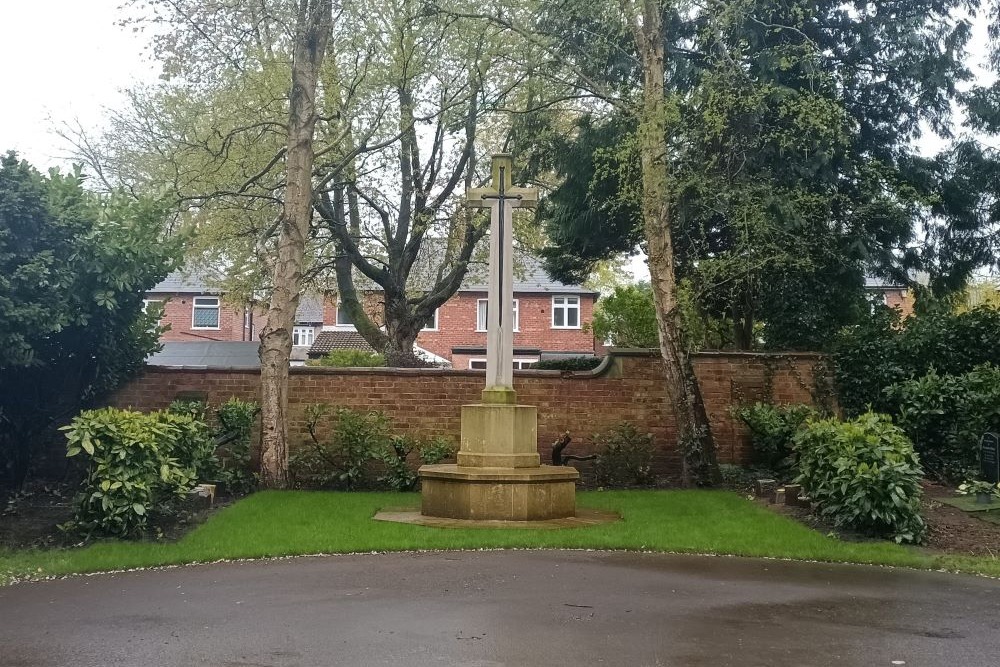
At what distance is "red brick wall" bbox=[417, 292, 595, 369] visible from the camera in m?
40.3

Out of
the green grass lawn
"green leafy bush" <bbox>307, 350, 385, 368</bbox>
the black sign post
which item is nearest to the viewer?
the green grass lawn

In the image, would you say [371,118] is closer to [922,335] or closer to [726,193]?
[726,193]

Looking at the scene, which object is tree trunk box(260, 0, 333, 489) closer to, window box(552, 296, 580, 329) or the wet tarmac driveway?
the wet tarmac driveway

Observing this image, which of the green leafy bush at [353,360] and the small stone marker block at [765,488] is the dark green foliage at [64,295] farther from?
the small stone marker block at [765,488]

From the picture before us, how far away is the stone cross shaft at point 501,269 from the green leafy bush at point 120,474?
3.85m

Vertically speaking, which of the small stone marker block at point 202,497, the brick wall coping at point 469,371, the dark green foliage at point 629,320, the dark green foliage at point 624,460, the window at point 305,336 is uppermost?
the window at point 305,336

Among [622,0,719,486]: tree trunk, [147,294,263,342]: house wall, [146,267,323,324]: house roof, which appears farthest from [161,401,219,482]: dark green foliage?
[147,294,263,342]: house wall

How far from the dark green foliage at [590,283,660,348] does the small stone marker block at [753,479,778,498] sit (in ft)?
33.4

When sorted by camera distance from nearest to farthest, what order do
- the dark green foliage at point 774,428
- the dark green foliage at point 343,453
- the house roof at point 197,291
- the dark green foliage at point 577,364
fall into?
the dark green foliage at point 343,453
the dark green foliage at point 774,428
the dark green foliage at point 577,364
the house roof at point 197,291

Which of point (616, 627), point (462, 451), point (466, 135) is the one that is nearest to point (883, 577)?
point (616, 627)

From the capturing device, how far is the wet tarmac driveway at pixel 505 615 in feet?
17.6

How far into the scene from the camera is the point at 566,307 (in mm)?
40844

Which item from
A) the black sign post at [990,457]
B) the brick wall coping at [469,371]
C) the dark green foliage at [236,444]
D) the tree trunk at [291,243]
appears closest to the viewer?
the black sign post at [990,457]

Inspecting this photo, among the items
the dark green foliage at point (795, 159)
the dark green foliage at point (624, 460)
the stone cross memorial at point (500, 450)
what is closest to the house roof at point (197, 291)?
the dark green foliage at point (795, 159)
